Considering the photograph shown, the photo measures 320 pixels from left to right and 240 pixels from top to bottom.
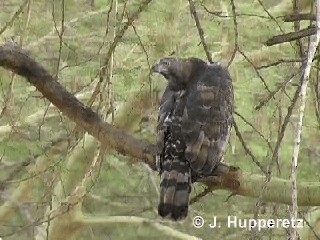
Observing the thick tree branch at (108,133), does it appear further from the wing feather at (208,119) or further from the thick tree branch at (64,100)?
the wing feather at (208,119)

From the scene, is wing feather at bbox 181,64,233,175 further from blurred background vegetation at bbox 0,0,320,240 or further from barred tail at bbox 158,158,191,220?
blurred background vegetation at bbox 0,0,320,240

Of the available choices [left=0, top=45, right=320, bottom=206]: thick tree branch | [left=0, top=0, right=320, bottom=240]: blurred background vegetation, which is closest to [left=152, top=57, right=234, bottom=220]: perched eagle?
[left=0, top=45, right=320, bottom=206]: thick tree branch

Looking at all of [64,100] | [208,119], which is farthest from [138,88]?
[64,100]

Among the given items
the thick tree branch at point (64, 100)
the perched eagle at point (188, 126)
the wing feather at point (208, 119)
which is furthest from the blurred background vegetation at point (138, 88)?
the thick tree branch at point (64, 100)

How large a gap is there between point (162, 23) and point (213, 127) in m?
1.62

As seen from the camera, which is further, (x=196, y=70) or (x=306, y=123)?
(x=306, y=123)

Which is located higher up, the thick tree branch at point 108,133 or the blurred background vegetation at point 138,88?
the blurred background vegetation at point 138,88

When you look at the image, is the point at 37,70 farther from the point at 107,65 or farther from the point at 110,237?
the point at 110,237

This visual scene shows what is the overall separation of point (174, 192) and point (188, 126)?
302 mm

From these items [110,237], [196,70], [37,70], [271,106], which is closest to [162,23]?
[271,106]

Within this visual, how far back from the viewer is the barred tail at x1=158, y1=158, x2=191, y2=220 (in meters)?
2.56

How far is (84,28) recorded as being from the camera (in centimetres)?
531

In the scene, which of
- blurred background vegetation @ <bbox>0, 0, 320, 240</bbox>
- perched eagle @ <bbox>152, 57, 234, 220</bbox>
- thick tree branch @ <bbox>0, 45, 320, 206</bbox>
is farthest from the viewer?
blurred background vegetation @ <bbox>0, 0, 320, 240</bbox>

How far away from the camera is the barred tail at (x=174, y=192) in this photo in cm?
256
